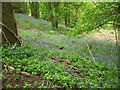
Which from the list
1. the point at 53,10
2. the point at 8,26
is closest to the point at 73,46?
the point at 8,26

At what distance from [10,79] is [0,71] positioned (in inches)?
23.8

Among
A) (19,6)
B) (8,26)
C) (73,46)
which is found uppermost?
(19,6)

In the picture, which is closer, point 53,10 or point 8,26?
point 8,26

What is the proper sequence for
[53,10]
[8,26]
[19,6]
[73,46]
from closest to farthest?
[8,26]
[73,46]
[53,10]
[19,6]

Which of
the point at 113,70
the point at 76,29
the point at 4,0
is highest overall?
the point at 4,0

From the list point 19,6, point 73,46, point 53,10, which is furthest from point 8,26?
point 19,6

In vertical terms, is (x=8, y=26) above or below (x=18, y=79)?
above

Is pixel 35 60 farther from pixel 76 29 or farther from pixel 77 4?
pixel 77 4

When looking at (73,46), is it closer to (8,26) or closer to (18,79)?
(8,26)

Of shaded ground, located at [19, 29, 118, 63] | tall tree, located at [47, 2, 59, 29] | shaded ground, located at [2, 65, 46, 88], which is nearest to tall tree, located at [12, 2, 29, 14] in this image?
tall tree, located at [47, 2, 59, 29]

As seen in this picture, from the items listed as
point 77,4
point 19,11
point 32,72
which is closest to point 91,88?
point 32,72

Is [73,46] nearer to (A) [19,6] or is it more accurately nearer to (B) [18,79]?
(B) [18,79]

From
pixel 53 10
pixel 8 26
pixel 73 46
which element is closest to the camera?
pixel 8 26

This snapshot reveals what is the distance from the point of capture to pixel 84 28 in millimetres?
9977
